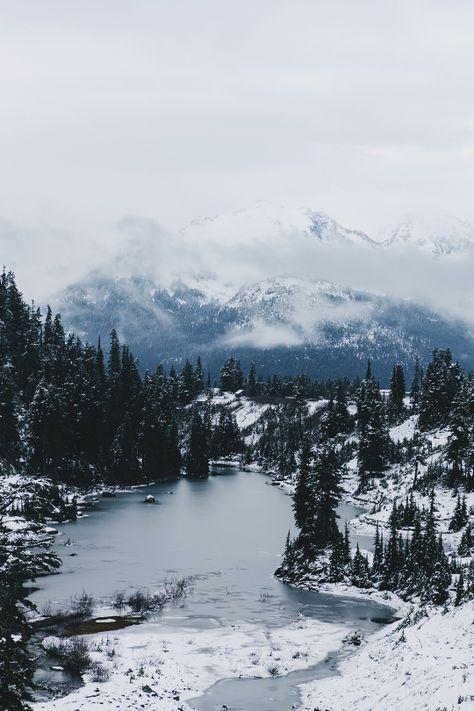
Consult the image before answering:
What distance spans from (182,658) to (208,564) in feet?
106

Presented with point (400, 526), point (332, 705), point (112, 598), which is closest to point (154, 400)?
point (400, 526)

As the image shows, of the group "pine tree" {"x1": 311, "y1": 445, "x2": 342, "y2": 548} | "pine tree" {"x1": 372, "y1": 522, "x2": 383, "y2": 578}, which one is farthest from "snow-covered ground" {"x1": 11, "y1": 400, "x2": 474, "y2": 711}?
"pine tree" {"x1": 311, "y1": 445, "x2": 342, "y2": 548}

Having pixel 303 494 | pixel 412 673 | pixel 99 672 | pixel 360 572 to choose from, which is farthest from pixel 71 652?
pixel 303 494

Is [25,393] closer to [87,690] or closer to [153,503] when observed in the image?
[153,503]

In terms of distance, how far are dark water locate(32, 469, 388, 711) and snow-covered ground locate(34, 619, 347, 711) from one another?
154 cm

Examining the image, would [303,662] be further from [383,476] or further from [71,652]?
[383,476]

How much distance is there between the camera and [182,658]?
46.4 meters

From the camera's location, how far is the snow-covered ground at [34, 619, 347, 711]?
38500 mm

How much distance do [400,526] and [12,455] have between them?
69.3m

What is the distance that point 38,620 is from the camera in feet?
174

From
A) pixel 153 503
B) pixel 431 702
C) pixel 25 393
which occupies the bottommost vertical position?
pixel 153 503

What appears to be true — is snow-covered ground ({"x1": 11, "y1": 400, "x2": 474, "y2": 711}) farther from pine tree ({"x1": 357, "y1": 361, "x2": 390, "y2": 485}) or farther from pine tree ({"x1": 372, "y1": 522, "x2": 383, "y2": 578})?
pine tree ({"x1": 357, "y1": 361, "x2": 390, "y2": 485})

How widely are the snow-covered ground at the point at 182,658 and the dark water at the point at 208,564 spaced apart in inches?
60.5

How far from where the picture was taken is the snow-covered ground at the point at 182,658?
3850 centimetres
